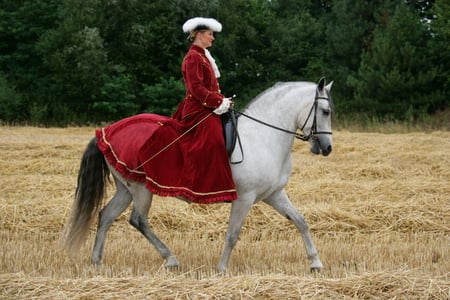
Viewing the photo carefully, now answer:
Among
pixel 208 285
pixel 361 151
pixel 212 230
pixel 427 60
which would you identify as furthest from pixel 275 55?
pixel 208 285

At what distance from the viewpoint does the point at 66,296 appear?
3.87m

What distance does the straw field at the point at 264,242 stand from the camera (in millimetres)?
4047

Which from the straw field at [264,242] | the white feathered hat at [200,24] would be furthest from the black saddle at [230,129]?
the straw field at [264,242]

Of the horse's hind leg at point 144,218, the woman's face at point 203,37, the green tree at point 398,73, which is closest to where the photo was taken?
the woman's face at point 203,37

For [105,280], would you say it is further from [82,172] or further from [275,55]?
[275,55]

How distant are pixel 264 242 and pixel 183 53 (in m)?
21.6

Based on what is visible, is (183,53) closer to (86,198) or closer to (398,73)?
(398,73)

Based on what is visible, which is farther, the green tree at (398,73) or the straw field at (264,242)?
the green tree at (398,73)

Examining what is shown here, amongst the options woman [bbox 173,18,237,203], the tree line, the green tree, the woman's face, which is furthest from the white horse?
the green tree

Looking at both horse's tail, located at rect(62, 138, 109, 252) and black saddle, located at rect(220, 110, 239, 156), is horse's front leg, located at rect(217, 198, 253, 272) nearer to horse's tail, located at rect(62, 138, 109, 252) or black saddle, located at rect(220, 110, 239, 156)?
black saddle, located at rect(220, 110, 239, 156)

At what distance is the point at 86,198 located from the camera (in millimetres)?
5477

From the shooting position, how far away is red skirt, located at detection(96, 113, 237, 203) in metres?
4.96

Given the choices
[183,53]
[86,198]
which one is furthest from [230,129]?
[183,53]

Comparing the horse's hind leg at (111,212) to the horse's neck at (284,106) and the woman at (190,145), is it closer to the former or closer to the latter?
the woman at (190,145)
